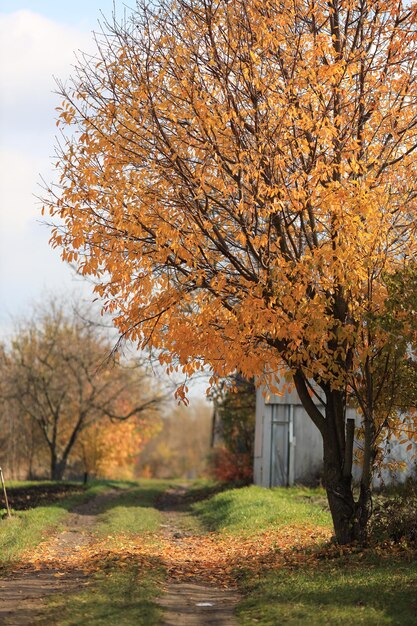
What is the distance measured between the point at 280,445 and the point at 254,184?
19.7 metres

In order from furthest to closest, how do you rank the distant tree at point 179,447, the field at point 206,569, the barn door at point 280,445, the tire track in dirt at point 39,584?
the distant tree at point 179,447, the barn door at point 280,445, the field at point 206,569, the tire track in dirt at point 39,584

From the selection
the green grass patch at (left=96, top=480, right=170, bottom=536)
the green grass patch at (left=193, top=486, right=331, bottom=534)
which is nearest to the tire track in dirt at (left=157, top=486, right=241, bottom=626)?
the green grass patch at (left=193, top=486, right=331, bottom=534)

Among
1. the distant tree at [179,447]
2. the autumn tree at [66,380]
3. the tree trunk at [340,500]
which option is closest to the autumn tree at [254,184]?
the tree trunk at [340,500]

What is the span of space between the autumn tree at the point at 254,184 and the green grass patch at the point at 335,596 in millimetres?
2403

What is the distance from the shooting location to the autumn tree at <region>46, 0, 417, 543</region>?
42.4 ft

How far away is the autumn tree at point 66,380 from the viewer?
142 ft

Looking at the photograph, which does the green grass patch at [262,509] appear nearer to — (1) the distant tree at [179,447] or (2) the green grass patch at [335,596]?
(2) the green grass patch at [335,596]

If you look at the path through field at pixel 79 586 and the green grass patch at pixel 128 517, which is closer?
the path through field at pixel 79 586

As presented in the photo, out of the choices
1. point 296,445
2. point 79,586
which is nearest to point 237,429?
point 296,445

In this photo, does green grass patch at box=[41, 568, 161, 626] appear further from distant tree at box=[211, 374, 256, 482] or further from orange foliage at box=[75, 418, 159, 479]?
orange foliage at box=[75, 418, 159, 479]

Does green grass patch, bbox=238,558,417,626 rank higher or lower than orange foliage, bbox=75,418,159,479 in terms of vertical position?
lower

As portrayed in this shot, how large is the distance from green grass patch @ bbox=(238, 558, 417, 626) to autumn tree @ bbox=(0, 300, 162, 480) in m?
29.8

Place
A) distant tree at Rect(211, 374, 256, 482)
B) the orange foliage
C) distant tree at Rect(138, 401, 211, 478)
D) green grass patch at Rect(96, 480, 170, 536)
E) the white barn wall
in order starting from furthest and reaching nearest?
distant tree at Rect(138, 401, 211, 478)
the orange foliage
distant tree at Rect(211, 374, 256, 482)
the white barn wall
green grass patch at Rect(96, 480, 170, 536)

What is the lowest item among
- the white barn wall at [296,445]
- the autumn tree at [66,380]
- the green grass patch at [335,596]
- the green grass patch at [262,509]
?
the green grass patch at [335,596]
